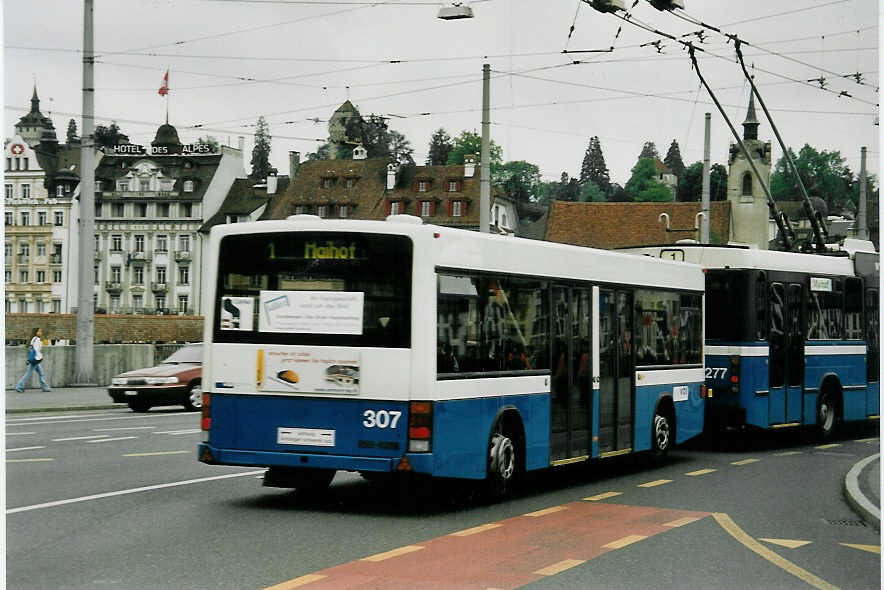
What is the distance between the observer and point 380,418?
450 inches

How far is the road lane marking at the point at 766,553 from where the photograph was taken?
349 inches

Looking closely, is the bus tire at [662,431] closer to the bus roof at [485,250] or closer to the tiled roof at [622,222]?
the bus roof at [485,250]

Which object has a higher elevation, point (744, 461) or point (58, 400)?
point (58, 400)

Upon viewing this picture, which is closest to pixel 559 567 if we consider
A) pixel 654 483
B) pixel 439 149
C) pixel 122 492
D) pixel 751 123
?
pixel 122 492

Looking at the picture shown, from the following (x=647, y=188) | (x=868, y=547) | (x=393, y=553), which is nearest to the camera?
(x=393, y=553)

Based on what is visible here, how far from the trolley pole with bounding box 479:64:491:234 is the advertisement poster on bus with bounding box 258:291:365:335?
1706cm

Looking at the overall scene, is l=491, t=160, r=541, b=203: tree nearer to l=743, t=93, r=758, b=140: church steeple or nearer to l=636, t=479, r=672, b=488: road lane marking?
l=743, t=93, r=758, b=140: church steeple

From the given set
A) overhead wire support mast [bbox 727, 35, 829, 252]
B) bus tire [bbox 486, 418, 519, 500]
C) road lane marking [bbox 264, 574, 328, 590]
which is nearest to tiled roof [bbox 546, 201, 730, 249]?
overhead wire support mast [bbox 727, 35, 829, 252]

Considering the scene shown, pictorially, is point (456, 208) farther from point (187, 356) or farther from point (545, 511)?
point (545, 511)

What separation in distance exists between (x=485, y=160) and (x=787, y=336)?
1156cm

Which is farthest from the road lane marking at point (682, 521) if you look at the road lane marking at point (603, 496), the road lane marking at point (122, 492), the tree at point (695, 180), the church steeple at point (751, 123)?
the tree at point (695, 180)

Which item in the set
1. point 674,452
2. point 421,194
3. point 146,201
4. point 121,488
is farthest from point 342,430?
point 421,194

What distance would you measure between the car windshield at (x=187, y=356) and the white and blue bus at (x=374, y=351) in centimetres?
1550

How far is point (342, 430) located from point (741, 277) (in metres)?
8.94
